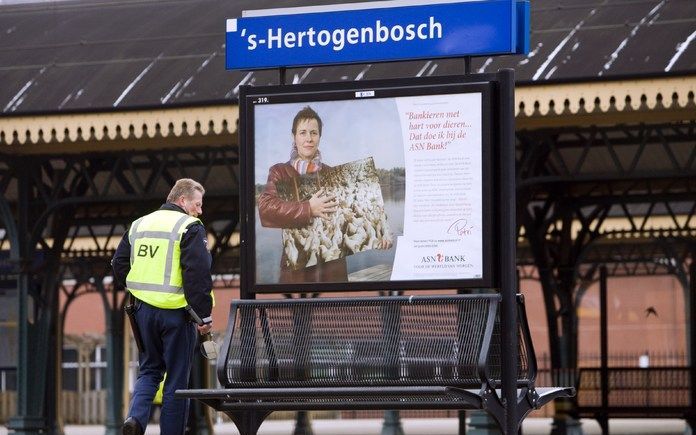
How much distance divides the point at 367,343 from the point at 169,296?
5.66 feet

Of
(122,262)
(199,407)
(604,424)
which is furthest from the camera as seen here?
(604,424)

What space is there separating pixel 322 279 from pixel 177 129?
730cm

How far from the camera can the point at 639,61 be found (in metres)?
14.2

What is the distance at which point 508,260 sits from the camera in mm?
7871

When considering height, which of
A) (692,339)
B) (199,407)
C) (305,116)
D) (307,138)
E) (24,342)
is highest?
(305,116)

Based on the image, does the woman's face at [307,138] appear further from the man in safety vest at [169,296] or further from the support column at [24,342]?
the support column at [24,342]

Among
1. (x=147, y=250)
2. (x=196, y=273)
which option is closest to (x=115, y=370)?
(x=147, y=250)

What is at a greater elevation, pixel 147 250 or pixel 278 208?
pixel 278 208

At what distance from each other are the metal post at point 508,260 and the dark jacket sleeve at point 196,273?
2078mm

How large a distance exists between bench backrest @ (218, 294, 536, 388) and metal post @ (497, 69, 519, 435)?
0.08 metres

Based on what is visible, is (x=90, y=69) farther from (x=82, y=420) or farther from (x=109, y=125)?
(x=82, y=420)

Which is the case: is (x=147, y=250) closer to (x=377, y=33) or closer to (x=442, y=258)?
(x=377, y=33)

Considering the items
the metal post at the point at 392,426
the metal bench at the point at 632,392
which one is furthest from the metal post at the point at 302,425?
the metal bench at the point at 632,392

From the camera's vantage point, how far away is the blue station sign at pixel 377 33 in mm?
8109
